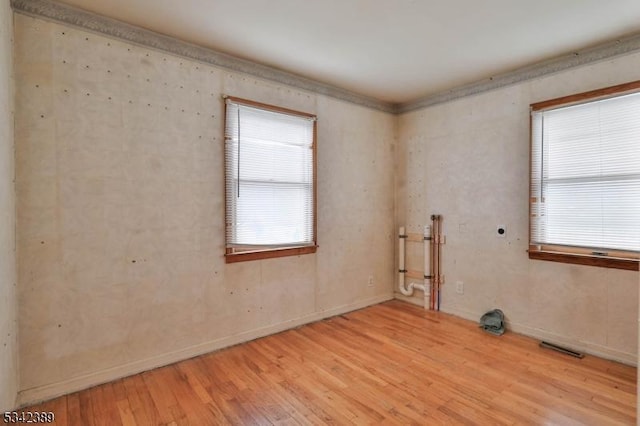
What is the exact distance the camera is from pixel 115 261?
7.81 ft

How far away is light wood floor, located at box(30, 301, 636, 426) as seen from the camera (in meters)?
1.98

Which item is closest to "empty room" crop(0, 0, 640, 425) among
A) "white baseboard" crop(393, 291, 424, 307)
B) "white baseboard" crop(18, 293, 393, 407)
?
"white baseboard" crop(18, 293, 393, 407)

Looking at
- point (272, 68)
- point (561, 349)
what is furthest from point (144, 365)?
point (561, 349)

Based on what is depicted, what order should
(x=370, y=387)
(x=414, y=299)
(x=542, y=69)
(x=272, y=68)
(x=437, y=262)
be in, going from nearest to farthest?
(x=370, y=387), (x=542, y=69), (x=272, y=68), (x=437, y=262), (x=414, y=299)

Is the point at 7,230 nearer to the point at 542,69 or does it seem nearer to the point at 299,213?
the point at 299,213

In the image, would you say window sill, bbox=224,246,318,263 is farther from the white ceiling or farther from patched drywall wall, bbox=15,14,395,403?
the white ceiling

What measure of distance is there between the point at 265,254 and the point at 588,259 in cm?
292

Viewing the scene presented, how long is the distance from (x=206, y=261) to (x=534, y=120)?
3389 millimetres

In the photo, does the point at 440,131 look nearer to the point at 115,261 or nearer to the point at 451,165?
the point at 451,165

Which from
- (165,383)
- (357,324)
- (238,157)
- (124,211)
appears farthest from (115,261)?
(357,324)

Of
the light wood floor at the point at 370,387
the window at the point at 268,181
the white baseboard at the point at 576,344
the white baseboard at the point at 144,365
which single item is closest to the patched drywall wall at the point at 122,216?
the white baseboard at the point at 144,365

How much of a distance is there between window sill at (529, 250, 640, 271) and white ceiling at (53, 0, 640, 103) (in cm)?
181

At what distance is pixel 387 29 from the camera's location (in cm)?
248

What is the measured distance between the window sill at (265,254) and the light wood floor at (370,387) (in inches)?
31.8
